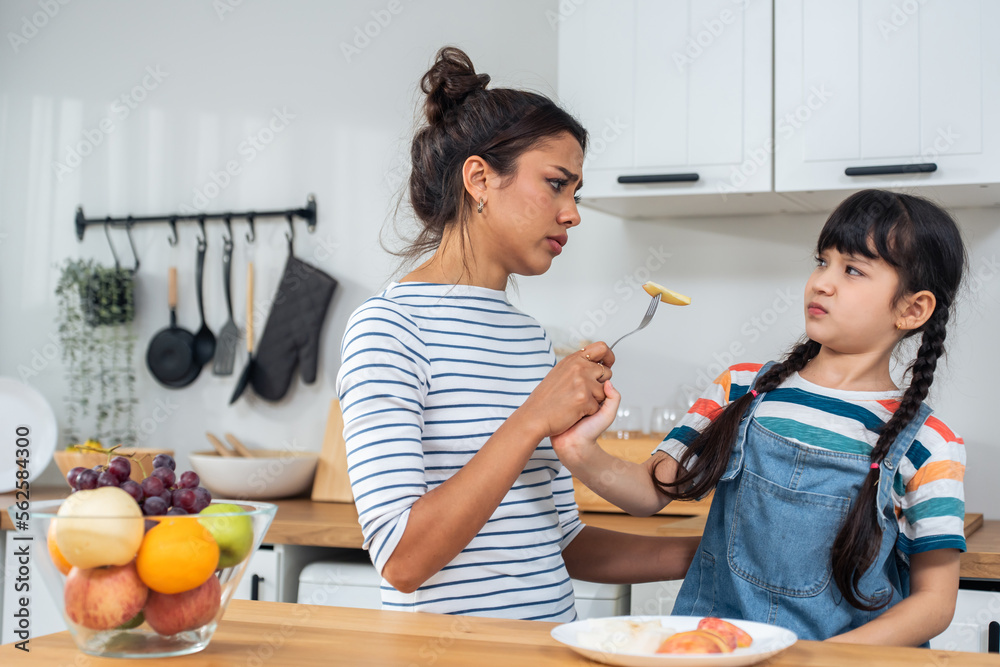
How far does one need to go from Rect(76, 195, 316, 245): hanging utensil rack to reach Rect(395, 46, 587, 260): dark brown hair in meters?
1.35

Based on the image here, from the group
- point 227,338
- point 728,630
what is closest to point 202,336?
point 227,338

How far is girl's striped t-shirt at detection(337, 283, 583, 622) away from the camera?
0.95 meters

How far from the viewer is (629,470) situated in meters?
1.15

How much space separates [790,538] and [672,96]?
1.21 metres

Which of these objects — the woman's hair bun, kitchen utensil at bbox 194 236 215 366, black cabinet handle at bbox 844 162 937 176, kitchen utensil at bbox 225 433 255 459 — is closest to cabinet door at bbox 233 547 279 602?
kitchen utensil at bbox 225 433 255 459

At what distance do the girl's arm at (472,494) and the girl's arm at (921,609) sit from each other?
0.38m

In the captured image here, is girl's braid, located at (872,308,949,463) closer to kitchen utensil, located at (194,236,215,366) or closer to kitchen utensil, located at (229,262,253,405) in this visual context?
kitchen utensil, located at (229,262,253,405)

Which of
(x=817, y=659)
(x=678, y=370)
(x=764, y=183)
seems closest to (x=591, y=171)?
(x=764, y=183)

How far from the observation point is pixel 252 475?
7.39ft

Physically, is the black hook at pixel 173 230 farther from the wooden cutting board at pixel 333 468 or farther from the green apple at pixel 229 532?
the green apple at pixel 229 532

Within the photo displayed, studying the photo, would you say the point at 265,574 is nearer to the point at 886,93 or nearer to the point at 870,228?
the point at 870,228

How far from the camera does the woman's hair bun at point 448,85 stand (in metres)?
1.21

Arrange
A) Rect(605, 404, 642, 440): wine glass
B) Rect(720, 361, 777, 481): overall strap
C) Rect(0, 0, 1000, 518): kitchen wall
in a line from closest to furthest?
Rect(720, 361, 777, 481): overall strap < Rect(605, 404, 642, 440): wine glass < Rect(0, 0, 1000, 518): kitchen wall

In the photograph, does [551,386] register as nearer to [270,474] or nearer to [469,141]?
[469,141]
